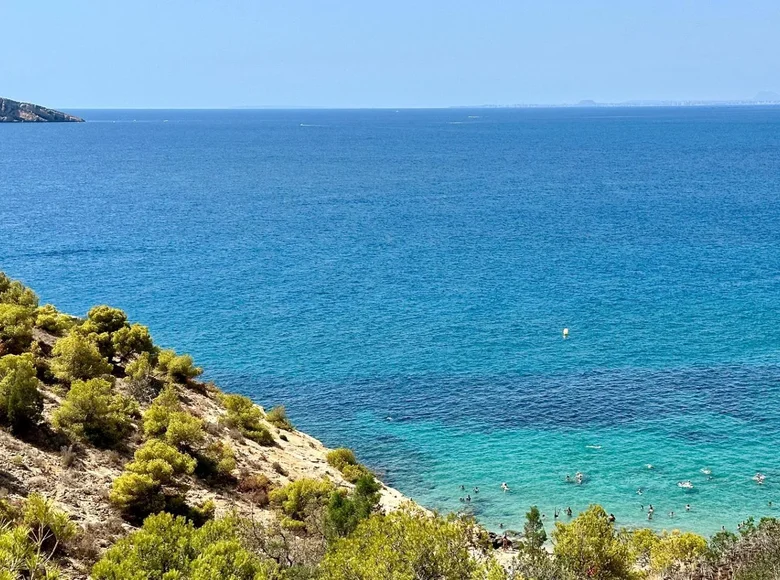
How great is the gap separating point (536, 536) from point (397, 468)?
19.3 meters

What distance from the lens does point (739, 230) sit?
10625 cm

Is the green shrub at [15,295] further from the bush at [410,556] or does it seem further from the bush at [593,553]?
the bush at [593,553]

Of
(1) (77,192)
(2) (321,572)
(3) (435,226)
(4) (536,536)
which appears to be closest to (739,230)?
(3) (435,226)

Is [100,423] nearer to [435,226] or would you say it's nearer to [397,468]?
[397,468]

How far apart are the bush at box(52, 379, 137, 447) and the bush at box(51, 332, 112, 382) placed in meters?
4.06

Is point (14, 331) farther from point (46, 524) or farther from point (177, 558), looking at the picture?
point (177, 558)

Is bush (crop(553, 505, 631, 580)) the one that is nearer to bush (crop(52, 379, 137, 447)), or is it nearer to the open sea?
the open sea

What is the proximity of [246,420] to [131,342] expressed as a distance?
10.1 m

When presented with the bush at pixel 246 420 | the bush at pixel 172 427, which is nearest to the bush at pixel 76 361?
the bush at pixel 172 427

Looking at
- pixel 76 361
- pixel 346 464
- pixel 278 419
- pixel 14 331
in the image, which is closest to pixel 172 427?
pixel 76 361

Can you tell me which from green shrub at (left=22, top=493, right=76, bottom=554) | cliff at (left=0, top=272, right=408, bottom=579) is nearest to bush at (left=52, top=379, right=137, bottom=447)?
cliff at (left=0, top=272, right=408, bottom=579)

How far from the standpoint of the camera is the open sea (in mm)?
45281

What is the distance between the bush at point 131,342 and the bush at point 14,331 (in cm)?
549

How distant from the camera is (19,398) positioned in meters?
31.9
